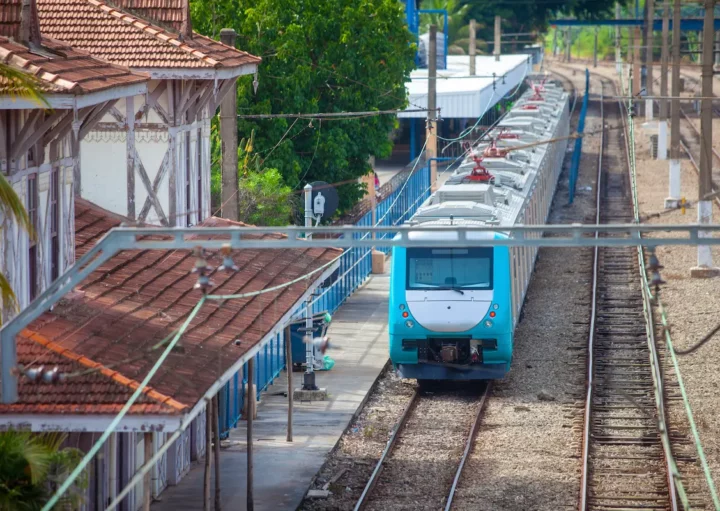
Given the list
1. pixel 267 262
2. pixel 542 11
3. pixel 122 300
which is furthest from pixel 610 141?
pixel 122 300

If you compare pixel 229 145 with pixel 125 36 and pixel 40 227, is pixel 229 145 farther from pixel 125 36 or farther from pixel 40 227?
pixel 40 227

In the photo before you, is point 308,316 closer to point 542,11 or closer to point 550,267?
point 550,267

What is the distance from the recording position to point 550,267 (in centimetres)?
3175

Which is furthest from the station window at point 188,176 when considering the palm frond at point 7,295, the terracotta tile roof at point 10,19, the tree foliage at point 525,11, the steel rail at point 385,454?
the tree foliage at point 525,11

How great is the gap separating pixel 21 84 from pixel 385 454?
8496 millimetres

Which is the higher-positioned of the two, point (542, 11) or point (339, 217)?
point (542, 11)

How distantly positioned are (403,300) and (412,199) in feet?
60.8

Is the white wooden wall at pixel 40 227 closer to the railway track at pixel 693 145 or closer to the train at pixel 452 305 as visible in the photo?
the train at pixel 452 305

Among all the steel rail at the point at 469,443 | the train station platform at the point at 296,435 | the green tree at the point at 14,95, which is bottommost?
the train station platform at the point at 296,435

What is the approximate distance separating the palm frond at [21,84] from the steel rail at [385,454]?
651 centimetres

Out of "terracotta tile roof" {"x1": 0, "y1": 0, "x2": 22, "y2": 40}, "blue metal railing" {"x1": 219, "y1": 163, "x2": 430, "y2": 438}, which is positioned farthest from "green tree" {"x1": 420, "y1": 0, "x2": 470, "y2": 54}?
"terracotta tile roof" {"x1": 0, "y1": 0, "x2": 22, "y2": 40}

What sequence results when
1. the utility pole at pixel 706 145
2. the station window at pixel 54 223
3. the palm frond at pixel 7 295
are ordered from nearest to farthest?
the palm frond at pixel 7 295
the station window at pixel 54 223
the utility pole at pixel 706 145

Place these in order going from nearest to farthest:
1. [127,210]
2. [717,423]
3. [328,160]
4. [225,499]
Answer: [225,499], [127,210], [717,423], [328,160]

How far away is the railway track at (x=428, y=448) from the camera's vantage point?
15297 millimetres
